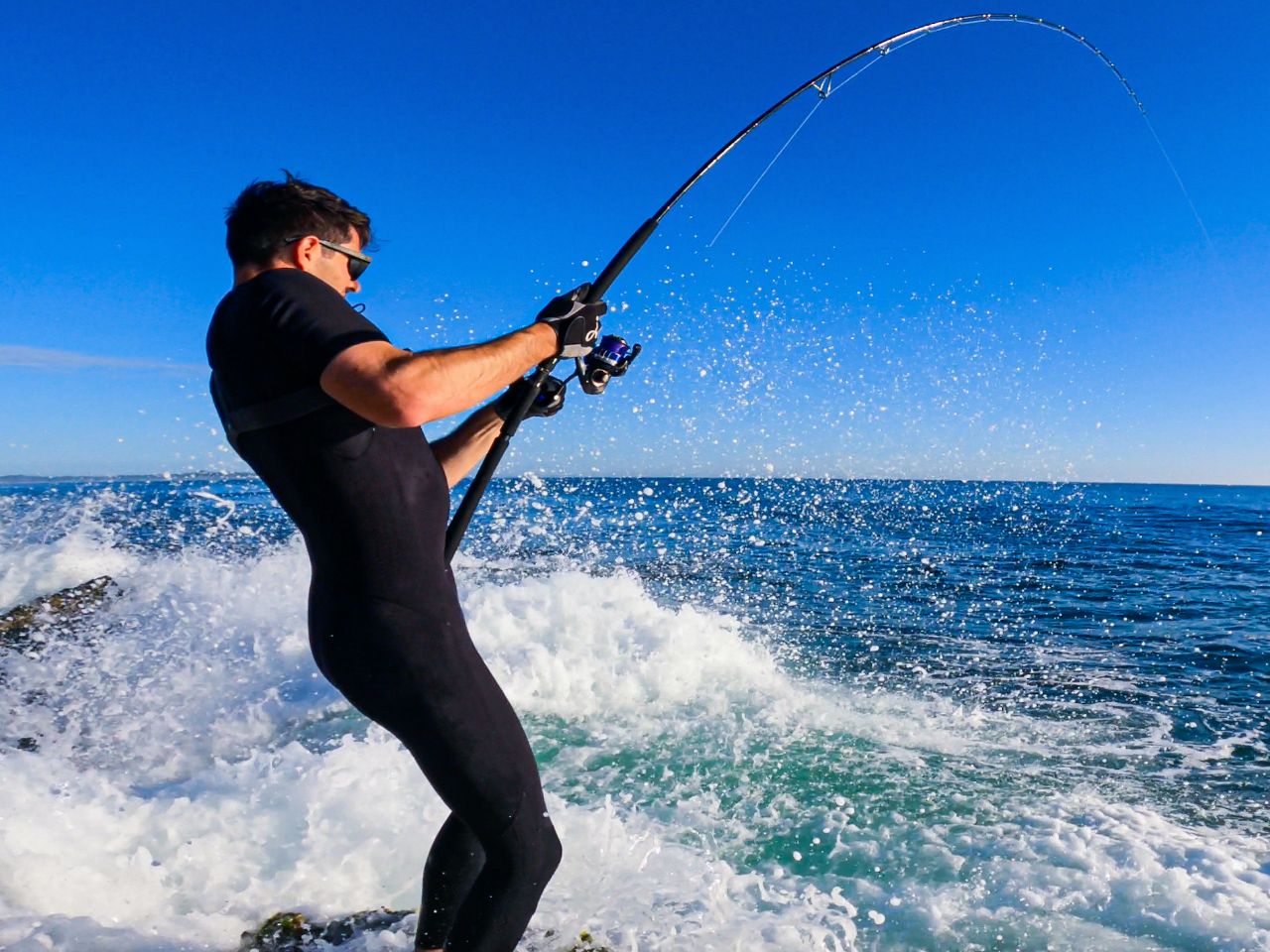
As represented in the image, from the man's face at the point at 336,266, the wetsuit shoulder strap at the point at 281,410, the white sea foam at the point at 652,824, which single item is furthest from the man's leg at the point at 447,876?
the man's face at the point at 336,266

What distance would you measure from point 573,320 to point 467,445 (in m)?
0.62

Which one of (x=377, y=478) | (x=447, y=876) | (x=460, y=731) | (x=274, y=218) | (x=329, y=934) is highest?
(x=274, y=218)

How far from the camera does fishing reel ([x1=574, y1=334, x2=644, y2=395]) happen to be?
2520 millimetres

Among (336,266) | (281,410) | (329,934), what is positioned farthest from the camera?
(329,934)

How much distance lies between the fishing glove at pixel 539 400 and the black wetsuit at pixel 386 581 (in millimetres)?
552

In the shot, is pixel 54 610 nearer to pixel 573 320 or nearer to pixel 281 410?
pixel 281 410

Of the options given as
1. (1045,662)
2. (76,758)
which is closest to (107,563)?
(76,758)

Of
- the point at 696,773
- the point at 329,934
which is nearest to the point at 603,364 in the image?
the point at 329,934

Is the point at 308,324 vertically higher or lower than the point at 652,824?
higher

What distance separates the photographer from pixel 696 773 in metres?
5.57

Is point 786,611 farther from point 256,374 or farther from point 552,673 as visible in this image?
point 256,374

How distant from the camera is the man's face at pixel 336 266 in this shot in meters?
2.01

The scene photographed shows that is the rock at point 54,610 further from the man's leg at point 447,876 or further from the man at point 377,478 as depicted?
the man at point 377,478

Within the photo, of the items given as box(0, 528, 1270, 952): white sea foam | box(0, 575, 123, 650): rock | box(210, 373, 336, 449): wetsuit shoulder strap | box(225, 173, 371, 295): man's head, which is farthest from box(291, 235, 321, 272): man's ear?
box(0, 575, 123, 650): rock
